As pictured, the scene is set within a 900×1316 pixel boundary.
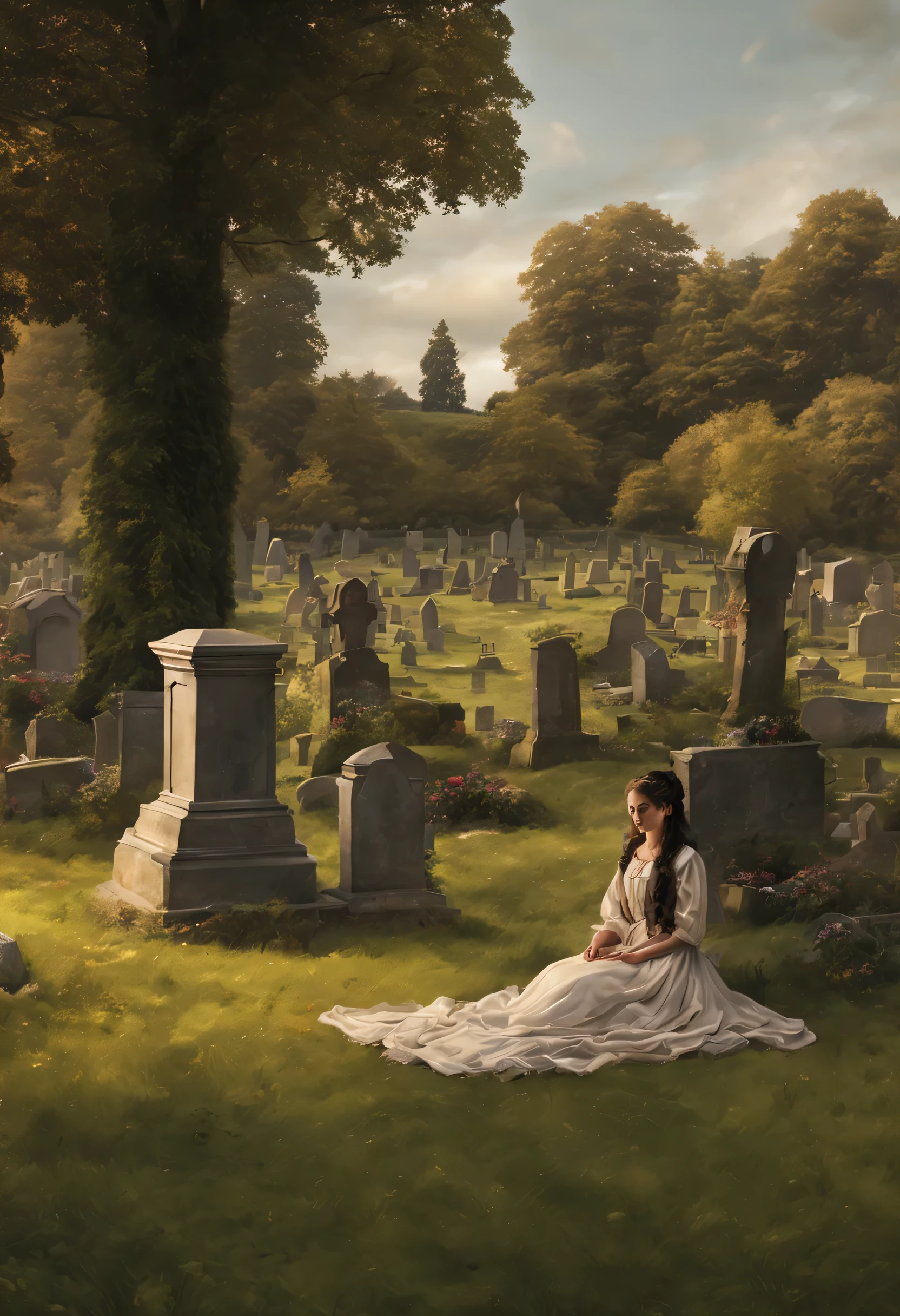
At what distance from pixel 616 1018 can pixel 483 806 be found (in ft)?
19.6

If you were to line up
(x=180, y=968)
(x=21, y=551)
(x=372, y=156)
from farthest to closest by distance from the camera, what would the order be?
(x=21, y=551), (x=372, y=156), (x=180, y=968)

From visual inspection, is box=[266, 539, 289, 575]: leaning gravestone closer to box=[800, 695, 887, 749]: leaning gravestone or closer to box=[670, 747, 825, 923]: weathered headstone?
box=[800, 695, 887, 749]: leaning gravestone

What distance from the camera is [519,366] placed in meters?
54.1

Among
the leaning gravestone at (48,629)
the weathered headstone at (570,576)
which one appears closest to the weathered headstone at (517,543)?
the weathered headstone at (570,576)

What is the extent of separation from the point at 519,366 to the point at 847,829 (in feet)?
153

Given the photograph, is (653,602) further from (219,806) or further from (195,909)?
(195,909)

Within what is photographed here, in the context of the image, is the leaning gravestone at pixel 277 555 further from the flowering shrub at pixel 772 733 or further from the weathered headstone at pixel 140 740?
the flowering shrub at pixel 772 733

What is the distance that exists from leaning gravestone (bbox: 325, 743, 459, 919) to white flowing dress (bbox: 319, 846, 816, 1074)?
2.55 meters

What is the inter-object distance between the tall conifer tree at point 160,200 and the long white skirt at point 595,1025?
Result: 952cm

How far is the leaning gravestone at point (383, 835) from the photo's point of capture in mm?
8961

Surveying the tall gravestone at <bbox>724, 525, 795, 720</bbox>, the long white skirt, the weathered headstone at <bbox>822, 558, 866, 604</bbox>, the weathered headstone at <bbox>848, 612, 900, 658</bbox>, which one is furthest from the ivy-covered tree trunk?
the weathered headstone at <bbox>822, 558, 866, 604</bbox>

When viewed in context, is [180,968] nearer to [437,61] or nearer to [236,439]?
[236,439]

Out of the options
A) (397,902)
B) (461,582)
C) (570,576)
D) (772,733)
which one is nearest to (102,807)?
(397,902)

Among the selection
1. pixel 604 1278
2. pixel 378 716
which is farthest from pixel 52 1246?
pixel 378 716
